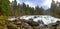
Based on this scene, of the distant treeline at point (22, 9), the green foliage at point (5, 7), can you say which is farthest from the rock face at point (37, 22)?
the green foliage at point (5, 7)

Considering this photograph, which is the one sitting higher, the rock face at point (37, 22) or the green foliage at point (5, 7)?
the green foliage at point (5, 7)

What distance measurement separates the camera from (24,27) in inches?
115

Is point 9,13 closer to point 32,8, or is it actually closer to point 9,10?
point 9,10

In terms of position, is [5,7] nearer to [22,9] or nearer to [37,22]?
[22,9]

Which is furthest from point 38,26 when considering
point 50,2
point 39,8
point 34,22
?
point 50,2

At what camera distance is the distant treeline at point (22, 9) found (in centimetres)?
288

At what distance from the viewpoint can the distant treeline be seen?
2882 millimetres

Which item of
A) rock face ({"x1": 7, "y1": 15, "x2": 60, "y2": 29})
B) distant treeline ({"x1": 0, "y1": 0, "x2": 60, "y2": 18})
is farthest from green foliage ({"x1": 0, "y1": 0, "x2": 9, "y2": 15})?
rock face ({"x1": 7, "y1": 15, "x2": 60, "y2": 29})

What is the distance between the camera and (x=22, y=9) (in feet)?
9.75

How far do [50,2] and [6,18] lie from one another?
3.21 ft

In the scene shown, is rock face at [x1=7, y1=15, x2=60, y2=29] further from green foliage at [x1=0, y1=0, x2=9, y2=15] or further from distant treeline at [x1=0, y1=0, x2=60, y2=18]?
green foliage at [x1=0, y1=0, x2=9, y2=15]

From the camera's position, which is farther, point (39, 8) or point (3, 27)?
point (39, 8)

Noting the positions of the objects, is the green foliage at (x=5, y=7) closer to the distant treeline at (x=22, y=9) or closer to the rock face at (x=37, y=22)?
the distant treeline at (x=22, y=9)

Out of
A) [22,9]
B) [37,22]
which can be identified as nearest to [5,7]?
[22,9]
